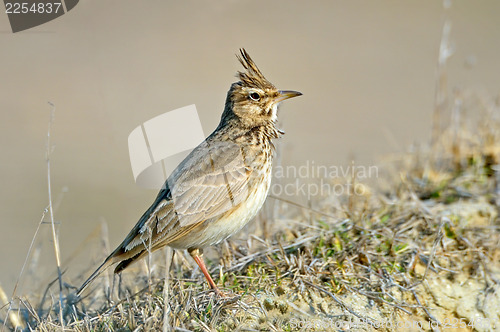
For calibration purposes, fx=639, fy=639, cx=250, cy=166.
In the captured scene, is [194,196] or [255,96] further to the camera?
[255,96]

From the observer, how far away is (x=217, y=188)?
442cm

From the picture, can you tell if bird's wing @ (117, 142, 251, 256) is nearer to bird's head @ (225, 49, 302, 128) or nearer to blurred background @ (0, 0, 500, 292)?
bird's head @ (225, 49, 302, 128)

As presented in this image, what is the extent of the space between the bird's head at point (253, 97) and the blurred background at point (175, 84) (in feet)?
8.46

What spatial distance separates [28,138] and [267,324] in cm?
768

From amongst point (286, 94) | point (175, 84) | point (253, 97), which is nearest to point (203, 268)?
point (253, 97)

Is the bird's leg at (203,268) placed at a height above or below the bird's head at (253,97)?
below

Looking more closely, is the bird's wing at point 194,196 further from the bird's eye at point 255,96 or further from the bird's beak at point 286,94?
the bird's beak at point 286,94

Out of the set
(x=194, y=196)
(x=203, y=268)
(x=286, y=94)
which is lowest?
(x=203, y=268)

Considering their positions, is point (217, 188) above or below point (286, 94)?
below

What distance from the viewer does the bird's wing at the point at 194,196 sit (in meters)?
4.26

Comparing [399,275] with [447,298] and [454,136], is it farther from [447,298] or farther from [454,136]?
[454,136]

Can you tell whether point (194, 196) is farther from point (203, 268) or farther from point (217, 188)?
point (203, 268)

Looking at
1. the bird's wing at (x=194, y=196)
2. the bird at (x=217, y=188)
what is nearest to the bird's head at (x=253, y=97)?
the bird at (x=217, y=188)

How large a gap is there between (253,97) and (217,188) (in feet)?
2.72
